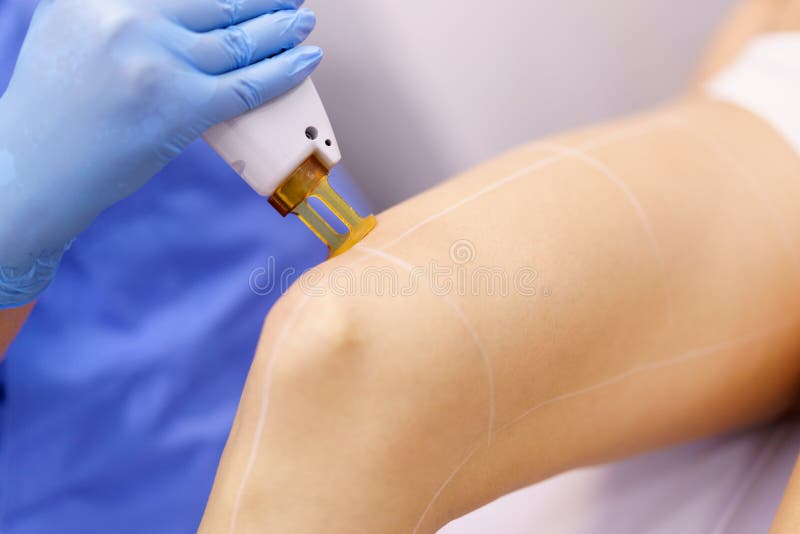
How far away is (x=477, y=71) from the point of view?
42.9 inches

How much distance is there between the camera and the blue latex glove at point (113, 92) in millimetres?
554

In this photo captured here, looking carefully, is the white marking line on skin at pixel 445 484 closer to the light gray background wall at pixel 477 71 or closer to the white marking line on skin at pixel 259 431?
the white marking line on skin at pixel 259 431

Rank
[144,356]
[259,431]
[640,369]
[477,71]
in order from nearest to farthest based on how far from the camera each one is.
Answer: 1. [259,431]
2. [640,369]
3. [144,356]
4. [477,71]

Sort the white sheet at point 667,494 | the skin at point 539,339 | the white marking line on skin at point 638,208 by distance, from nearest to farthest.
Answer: the skin at point 539,339
the white marking line on skin at point 638,208
the white sheet at point 667,494

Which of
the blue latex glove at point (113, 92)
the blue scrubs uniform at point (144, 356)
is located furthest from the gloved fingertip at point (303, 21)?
the blue scrubs uniform at point (144, 356)

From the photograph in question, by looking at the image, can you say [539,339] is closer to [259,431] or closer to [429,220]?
[429,220]

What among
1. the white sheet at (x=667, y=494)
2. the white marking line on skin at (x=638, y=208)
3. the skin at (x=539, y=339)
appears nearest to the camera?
the skin at (x=539, y=339)

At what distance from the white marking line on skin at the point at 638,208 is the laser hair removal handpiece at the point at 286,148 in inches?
10.0

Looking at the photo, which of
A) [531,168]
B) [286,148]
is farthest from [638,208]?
[286,148]

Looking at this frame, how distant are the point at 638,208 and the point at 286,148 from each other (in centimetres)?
33

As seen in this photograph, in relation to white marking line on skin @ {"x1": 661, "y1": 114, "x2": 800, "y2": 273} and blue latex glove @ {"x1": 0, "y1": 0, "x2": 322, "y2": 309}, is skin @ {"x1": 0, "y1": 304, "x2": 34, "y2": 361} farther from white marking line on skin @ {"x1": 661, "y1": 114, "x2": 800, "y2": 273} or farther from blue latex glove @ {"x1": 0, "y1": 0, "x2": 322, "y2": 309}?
white marking line on skin @ {"x1": 661, "y1": 114, "x2": 800, "y2": 273}

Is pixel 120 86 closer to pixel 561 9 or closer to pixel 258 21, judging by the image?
pixel 258 21

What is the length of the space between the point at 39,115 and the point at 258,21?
0.19 meters

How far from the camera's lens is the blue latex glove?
0.55 meters
